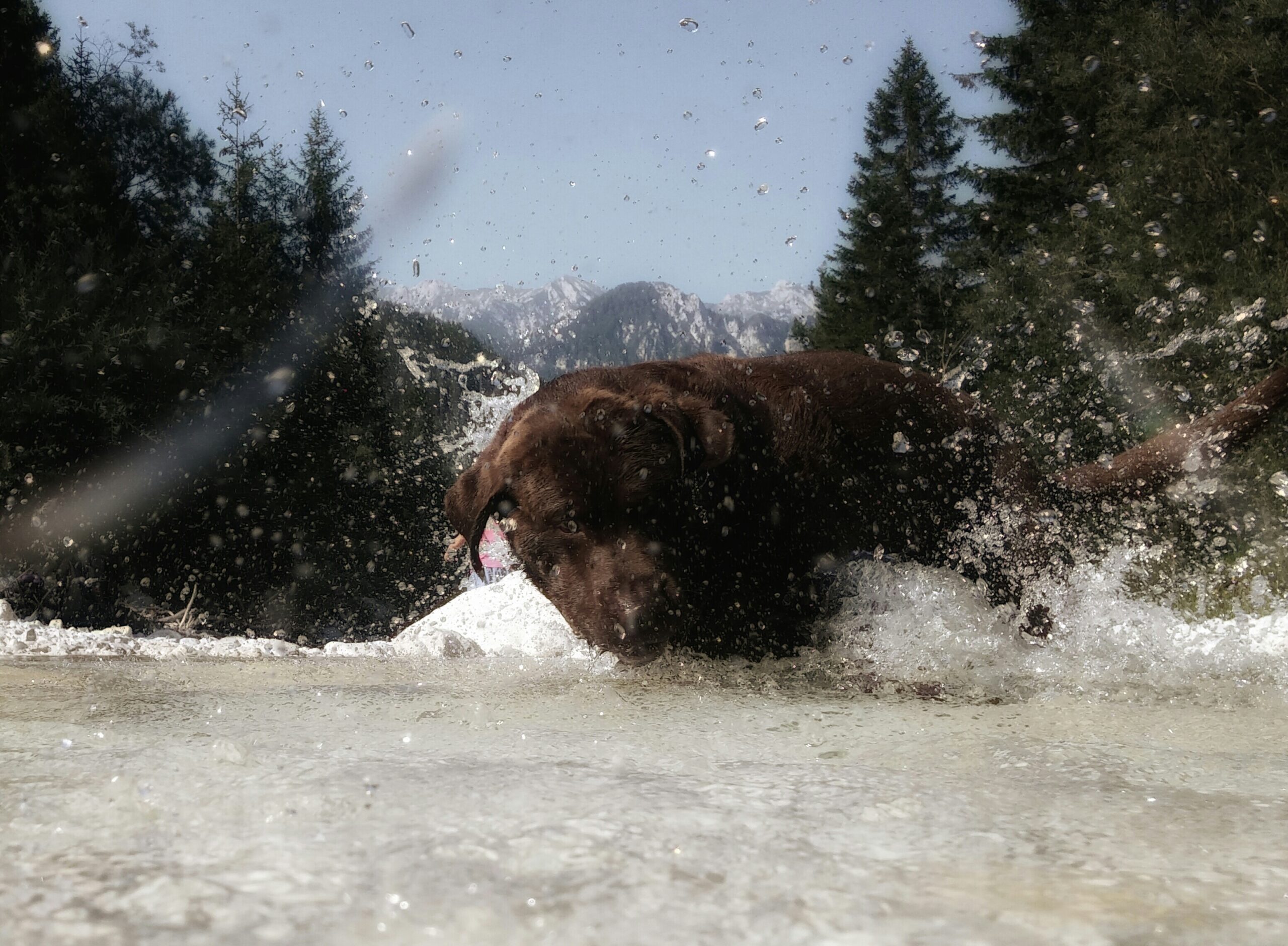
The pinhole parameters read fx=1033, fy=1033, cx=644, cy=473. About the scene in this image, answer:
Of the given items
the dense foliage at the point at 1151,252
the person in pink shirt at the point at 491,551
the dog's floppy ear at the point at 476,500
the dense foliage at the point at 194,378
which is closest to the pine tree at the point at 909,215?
the dense foliage at the point at 1151,252

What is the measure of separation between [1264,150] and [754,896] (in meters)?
14.8

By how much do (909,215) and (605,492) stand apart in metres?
19.1

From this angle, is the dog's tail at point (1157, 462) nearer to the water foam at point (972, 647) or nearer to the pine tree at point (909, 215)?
the water foam at point (972, 647)

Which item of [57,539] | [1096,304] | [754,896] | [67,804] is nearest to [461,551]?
[67,804]

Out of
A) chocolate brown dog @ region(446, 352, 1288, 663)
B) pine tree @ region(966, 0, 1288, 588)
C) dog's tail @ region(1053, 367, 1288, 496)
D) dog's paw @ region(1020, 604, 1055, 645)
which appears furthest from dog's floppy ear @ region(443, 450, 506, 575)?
pine tree @ region(966, 0, 1288, 588)

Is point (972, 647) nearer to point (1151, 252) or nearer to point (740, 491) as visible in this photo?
point (740, 491)

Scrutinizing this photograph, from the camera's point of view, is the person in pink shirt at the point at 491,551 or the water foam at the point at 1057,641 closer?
the water foam at the point at 1057,641

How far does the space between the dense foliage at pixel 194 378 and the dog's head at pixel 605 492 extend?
32.6 ft

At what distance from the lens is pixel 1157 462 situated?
4.91 meters

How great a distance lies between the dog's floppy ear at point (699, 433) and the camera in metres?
3.59

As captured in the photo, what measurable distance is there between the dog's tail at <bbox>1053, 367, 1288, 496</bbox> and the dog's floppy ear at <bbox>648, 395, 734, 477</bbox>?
7.01ft

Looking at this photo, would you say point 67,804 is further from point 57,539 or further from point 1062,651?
point 57,539

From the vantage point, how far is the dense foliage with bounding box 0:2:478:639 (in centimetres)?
1219

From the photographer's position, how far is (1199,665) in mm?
3252
